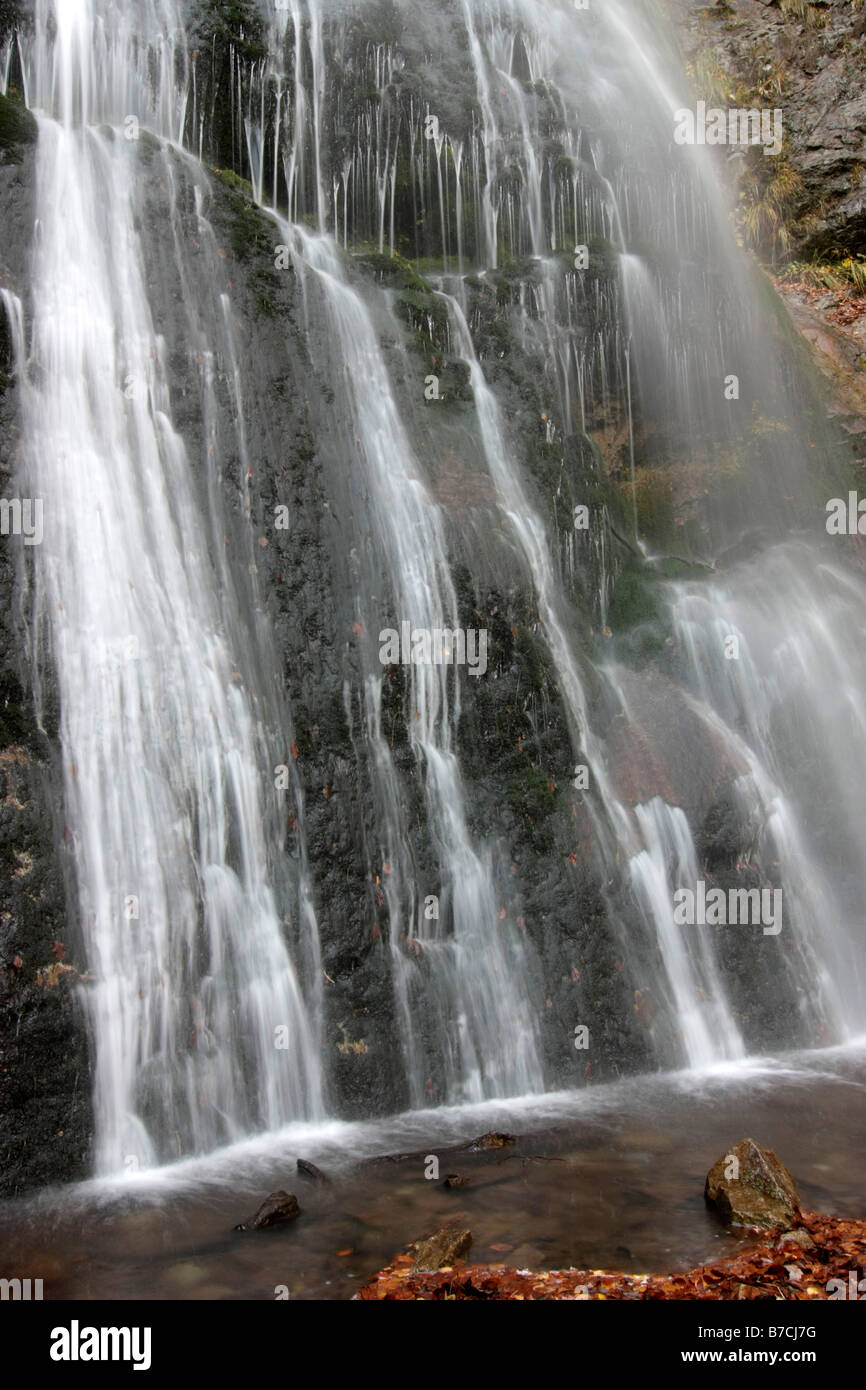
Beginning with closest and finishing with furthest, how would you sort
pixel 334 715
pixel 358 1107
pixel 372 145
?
pixel 358 1107, pixel 334 715, pixel 372 145

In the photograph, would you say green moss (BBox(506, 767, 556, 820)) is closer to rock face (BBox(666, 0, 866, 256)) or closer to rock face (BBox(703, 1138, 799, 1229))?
rock face (BBox(703, 1138, 799, 1229))

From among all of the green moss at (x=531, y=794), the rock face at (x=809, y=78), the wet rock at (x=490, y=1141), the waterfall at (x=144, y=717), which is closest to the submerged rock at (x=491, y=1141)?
the wet rock at (x=490, y=1141)

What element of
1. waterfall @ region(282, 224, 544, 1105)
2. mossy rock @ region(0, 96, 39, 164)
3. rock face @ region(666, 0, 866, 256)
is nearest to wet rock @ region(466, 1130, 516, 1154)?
waterfall @ region(282, 224, 544, 1105)

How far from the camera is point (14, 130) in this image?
8.96 meters

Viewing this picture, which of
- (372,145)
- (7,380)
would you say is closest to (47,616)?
(7,380)

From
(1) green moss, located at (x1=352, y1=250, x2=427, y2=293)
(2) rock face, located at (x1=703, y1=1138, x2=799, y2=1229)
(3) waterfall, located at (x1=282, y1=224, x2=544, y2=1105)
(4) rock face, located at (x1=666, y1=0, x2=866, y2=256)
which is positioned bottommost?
(2) rock face, located at (x1=703, y1=1138, x2=799, y2=1229)

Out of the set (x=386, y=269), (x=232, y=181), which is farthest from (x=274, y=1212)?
(x=232, y=181)

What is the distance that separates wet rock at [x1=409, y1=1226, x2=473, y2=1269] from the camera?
509cm

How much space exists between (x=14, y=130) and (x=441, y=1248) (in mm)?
8726

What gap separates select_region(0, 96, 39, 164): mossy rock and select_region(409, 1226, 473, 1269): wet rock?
8330 mm

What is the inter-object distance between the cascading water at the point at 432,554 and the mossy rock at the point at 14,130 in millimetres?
239

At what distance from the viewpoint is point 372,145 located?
13.9 metres

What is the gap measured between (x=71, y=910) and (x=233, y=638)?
7.72 feet

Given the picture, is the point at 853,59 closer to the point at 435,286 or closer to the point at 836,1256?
the point at 435,286
